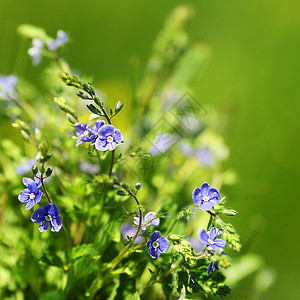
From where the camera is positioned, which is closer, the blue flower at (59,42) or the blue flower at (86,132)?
the blue flower at (86,132)

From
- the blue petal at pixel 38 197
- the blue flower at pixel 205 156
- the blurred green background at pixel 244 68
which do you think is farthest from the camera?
the blurred green background at pixel 244 68

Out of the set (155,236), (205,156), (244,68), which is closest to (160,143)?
(205,156)

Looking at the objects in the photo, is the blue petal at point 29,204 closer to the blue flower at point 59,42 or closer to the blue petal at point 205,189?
the blue petal at point 205,189

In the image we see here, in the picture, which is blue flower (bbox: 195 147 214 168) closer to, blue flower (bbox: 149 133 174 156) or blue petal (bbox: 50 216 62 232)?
blue flower (bbox: 149 133 174 156)

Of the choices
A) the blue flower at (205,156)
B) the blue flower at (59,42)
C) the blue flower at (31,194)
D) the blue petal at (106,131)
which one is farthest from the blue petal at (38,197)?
the blue flower at (205,156)

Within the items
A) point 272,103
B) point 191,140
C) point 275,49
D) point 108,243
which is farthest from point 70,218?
point 275,49

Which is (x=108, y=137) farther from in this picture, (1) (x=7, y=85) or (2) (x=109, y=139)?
(1) (x=7, y=85)

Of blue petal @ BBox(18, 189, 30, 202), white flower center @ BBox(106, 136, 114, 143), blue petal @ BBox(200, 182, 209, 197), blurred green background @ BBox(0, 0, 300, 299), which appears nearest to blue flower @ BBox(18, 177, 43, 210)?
blue petal @ BBox(18, 189, 30, 202)
